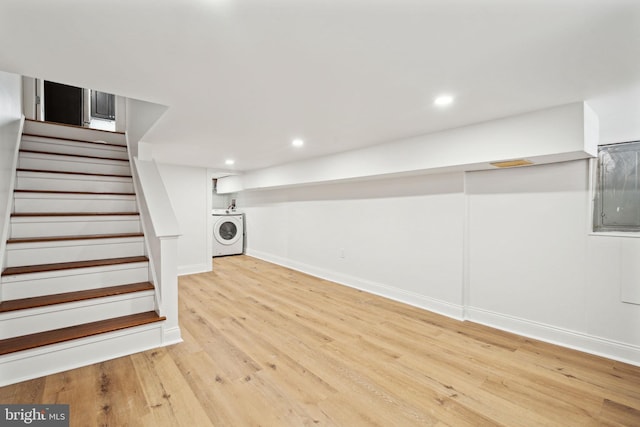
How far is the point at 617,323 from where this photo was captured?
2.22 meters

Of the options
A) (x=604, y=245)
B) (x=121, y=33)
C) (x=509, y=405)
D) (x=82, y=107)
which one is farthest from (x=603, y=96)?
(x=82, y=107)

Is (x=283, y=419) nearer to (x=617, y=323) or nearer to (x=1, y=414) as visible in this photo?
(x=1, y=414)

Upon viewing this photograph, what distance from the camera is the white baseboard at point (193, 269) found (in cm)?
490

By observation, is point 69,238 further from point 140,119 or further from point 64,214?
point 140,119

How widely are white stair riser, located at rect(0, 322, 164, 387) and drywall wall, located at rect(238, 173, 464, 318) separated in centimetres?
265

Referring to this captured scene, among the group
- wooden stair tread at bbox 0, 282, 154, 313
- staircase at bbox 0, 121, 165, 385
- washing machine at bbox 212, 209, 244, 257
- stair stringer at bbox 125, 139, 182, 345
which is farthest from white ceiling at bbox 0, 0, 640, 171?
washing machine at bbox 212, 209, 244, 257

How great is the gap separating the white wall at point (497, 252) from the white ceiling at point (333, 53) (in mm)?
863

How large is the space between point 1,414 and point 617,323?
4157 mm

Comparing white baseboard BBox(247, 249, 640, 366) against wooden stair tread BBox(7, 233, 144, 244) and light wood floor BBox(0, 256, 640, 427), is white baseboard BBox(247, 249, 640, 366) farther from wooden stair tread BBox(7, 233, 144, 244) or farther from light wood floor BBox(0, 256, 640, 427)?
wooden stair tread BBox(7, 233, 144, 244)

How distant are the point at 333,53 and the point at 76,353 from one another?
8.66ft

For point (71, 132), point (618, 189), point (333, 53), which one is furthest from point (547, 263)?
point (71, 132)

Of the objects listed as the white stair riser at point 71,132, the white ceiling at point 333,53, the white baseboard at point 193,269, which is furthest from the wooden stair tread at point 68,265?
the white baseboard at point 193,269

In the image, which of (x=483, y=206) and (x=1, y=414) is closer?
(x=1, y=414)

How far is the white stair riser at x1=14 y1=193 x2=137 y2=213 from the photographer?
262cm
